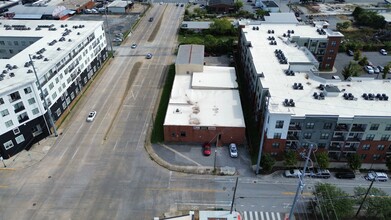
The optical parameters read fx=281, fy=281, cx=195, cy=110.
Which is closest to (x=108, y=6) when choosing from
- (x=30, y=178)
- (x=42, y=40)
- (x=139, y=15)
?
(x=139, y=15)

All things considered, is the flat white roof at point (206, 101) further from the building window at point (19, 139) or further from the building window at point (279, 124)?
the building window at point (19, 139)

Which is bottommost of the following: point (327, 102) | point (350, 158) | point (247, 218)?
point (247, 218)

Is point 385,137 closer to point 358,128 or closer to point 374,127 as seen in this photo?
point 374,127

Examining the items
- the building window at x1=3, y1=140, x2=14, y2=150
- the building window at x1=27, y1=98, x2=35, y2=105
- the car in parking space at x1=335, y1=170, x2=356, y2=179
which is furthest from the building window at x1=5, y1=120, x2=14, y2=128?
the car in parking space at x1=335, y1=170, x2=356, y2=179

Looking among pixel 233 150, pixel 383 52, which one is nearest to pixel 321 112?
pixel 233 150

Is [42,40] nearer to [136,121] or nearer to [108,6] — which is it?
[136,121]

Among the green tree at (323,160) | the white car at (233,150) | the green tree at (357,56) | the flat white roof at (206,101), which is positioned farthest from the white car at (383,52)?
the white car at (233,150)

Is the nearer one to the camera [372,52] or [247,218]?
[247,218]

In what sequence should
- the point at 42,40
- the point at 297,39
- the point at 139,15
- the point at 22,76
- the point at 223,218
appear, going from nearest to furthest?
1. the point at 223,218
2. the point at 22,76
3. the point at 42,40
4. the point at 297,39
5. the point at 139,15
